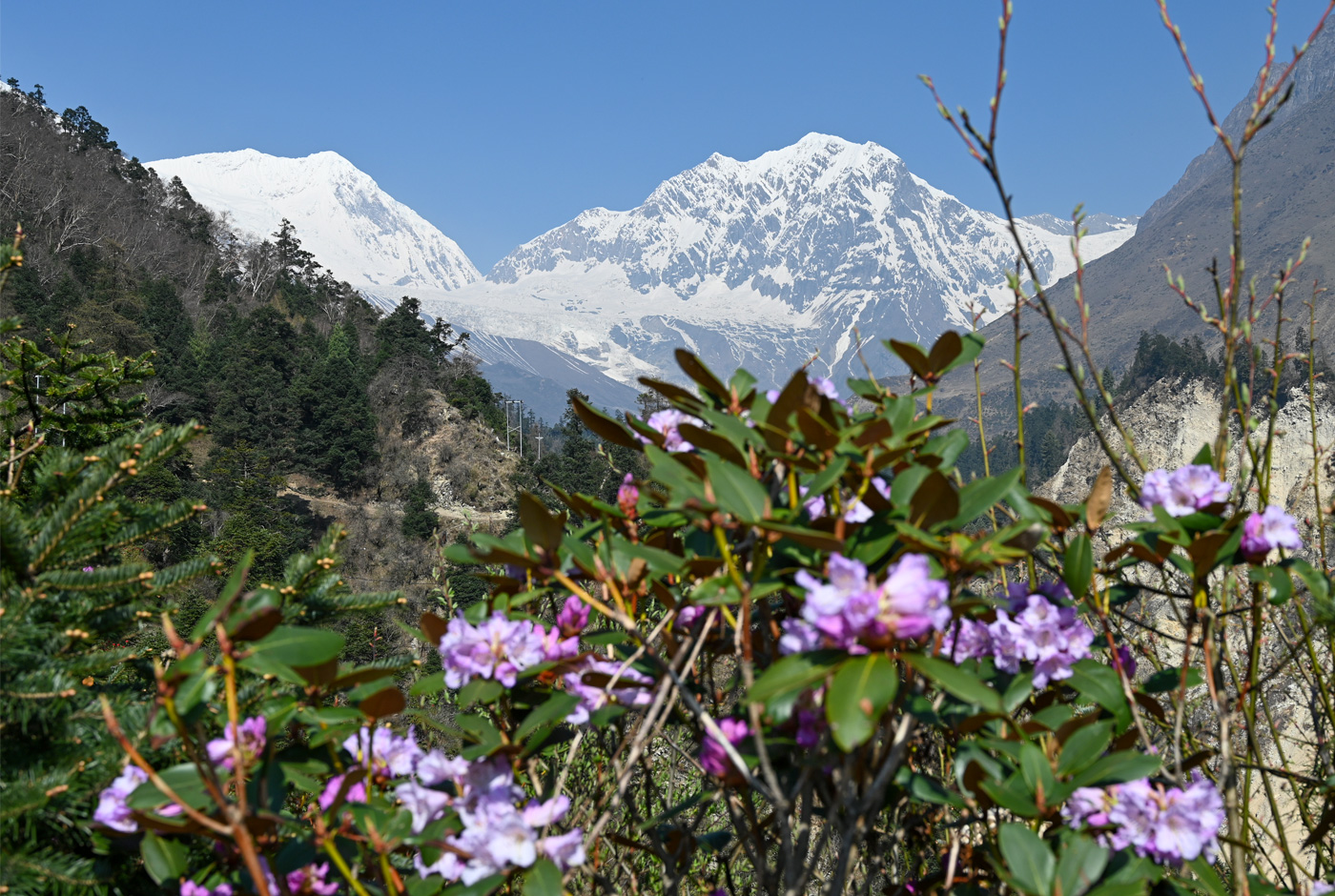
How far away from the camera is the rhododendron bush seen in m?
0.74

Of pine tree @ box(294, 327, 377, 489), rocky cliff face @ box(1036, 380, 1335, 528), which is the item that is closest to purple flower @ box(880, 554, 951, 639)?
rocky cliff face @ box(1036, 380, 1335, 528)

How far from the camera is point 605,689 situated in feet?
2.91

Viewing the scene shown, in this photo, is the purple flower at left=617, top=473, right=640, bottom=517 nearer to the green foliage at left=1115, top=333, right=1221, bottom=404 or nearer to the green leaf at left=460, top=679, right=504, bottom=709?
the green leaf at left=460, top=679, right=504, bottom=709

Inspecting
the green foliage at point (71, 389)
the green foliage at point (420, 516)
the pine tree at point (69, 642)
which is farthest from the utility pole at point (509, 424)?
the pine tree at point (69, 642)

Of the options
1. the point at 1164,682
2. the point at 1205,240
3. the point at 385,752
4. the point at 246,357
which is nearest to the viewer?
the point at 385,752

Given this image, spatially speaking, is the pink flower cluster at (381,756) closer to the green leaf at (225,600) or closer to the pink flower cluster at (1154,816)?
the green leaf at (225,600)

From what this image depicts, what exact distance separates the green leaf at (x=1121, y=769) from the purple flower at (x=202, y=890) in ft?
2.86

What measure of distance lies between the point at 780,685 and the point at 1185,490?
65 centimetres

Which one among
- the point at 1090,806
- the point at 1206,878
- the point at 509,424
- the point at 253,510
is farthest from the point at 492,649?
the point at 509,424

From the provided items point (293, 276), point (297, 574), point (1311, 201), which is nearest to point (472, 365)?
point (293, 276)

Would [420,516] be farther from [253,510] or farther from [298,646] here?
[298,646]

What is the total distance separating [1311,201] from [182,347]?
452ft

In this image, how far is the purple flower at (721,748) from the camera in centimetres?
87

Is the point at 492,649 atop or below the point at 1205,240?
below
